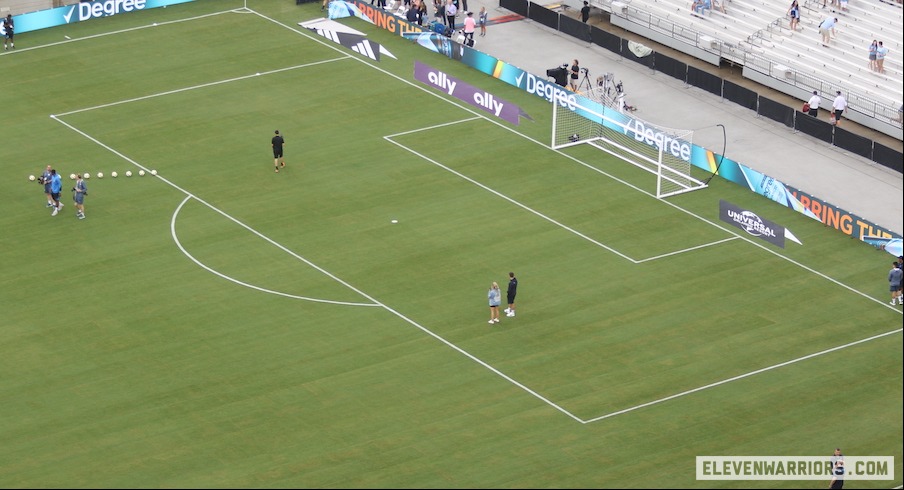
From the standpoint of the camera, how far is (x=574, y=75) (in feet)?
273

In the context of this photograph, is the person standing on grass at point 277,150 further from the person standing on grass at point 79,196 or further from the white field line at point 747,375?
the white field line at point 747,375

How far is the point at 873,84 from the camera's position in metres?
82.1

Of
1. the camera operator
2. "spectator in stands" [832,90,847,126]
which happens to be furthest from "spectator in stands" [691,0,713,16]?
"spectator in stands" [832,90,847,126]

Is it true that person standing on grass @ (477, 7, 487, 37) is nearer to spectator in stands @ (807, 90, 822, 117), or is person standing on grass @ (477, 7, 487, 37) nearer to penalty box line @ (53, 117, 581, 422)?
spectator in stands @ (807, 90, 822, 117)

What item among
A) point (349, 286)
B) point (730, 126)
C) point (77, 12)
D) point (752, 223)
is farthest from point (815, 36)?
point (77, 12)

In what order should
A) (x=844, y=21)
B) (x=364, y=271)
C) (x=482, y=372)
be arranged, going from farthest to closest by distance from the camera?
(x=844, y=21) → (x=364, y=271) → (x=482, y=372)

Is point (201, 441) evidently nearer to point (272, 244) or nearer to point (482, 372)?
point (482, 372)

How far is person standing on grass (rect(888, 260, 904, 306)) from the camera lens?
210 feet

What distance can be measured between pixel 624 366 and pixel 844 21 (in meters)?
32.6

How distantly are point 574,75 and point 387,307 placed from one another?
2294cm

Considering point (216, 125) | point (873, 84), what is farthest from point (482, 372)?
point (873, 84)

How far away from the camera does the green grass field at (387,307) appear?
55531 mm

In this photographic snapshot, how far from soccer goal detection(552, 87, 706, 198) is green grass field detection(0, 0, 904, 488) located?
87 cm

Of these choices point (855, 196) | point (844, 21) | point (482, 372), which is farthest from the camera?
point (844, 21)
